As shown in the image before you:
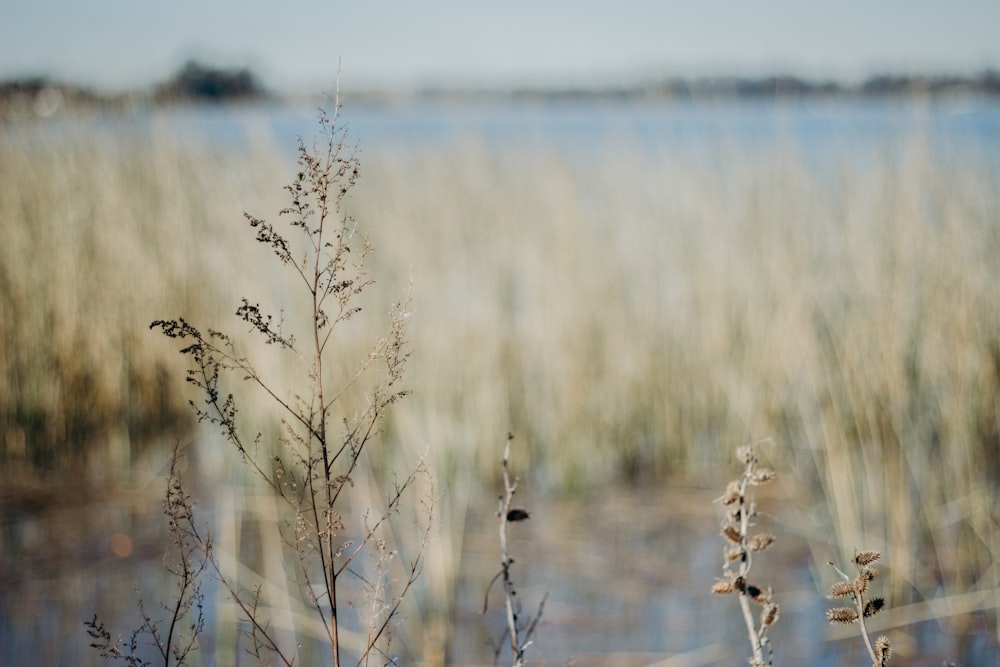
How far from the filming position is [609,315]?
3.53 metres

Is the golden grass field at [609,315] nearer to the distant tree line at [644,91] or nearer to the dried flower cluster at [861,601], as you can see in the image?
the distant tree line at [644,91]

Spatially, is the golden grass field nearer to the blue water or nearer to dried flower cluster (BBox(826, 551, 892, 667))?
the blue water

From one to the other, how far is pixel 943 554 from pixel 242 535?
7.69 ft

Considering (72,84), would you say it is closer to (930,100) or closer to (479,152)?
(479,152)

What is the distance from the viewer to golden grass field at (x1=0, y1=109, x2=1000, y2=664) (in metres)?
2.65

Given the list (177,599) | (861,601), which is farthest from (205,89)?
(861,601)

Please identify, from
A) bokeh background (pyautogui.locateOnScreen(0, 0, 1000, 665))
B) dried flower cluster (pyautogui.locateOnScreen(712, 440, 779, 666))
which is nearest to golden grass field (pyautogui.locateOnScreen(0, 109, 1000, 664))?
bokeh background (pyautogui.locateOnScreen(0, 0, 1000, 665))

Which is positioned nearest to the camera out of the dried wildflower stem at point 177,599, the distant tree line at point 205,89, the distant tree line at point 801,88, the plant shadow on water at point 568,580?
the dried wildflower stem at point 177,599

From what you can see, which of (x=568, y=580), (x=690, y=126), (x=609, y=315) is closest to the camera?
(x=568, y=580)

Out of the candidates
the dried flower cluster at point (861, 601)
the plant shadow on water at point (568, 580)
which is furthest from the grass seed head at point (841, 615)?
the plant shadow on water at point (568, 580)

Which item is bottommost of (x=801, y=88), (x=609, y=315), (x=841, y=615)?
(x=841, y=615)

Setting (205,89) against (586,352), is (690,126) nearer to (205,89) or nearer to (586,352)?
(586,352)

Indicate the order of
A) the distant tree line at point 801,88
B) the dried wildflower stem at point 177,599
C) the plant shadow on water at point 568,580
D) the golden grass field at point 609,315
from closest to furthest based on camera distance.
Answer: the dried wildflower stem at point 177,599 < the plant shadow on water at point 568,580 < the golden grass field at point 609,315 < the distant tree line at point 801,88

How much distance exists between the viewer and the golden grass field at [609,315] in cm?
265
